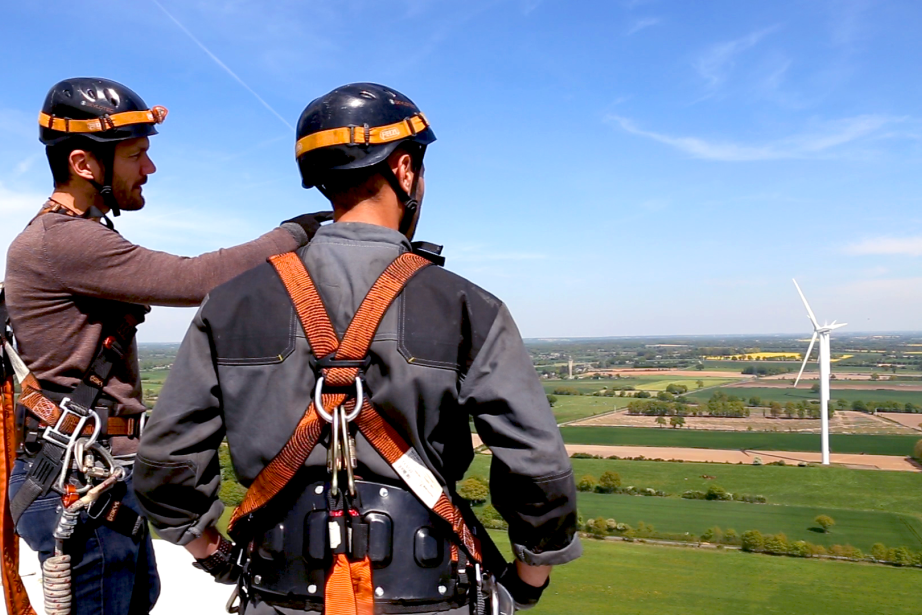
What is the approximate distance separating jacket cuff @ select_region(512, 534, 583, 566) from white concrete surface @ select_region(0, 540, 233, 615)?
520 cm

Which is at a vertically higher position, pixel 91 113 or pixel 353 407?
pixel 91 113

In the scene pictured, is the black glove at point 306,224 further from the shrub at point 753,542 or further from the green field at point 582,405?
the green field at point 582,405

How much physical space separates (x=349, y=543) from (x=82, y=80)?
264cm

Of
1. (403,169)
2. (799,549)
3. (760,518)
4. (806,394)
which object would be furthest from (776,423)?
(403,169)

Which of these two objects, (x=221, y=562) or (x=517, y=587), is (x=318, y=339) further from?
(x=517, y=587)

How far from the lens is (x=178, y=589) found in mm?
7105

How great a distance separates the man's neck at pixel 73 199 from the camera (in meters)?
3.46

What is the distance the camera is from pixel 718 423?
84.2 m

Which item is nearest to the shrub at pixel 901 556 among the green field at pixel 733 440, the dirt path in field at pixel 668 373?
the green field at pixel 733 440

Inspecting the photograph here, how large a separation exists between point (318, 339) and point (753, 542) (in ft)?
162

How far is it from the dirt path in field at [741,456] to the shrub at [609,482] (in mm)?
6181

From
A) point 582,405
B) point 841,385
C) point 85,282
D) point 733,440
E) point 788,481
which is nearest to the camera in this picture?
point 85,282

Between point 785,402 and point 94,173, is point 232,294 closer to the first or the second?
point 94,173

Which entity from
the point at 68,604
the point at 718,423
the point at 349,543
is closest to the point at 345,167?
the point at 349,543
